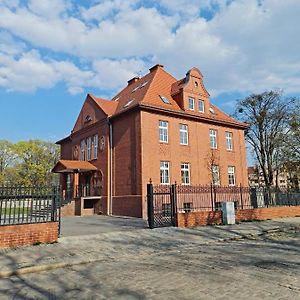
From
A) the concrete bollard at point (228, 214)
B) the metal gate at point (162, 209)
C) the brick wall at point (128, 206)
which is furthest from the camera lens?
the brick wall at point (128, 206)

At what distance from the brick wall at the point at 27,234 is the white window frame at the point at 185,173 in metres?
15.3

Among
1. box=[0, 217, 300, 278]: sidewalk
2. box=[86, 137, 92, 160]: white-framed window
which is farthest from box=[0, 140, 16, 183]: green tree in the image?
box=[0, 217, 300, 278]: sidewalk

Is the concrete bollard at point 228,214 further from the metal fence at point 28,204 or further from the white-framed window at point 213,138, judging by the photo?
the white-framed window at point 213,138

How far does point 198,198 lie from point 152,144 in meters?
5.29

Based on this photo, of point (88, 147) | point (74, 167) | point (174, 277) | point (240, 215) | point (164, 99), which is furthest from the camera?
point (88, 147)

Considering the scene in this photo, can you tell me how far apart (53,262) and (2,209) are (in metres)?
2.95

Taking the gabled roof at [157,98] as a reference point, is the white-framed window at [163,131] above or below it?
below

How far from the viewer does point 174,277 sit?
681 centimetres

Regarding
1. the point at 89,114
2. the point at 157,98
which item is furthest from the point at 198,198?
the point at 89,114

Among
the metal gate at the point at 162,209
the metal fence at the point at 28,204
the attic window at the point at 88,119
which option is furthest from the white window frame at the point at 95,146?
the metal fence at the point at 28,204

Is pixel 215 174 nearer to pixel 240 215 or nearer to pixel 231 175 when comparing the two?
pixel 231 175

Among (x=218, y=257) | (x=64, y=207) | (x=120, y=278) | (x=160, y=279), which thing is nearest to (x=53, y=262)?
(x=120, y=278)

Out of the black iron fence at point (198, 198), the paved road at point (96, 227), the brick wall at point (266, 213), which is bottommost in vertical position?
the paved road at point (96, 227)

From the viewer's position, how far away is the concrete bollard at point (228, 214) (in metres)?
17.0
